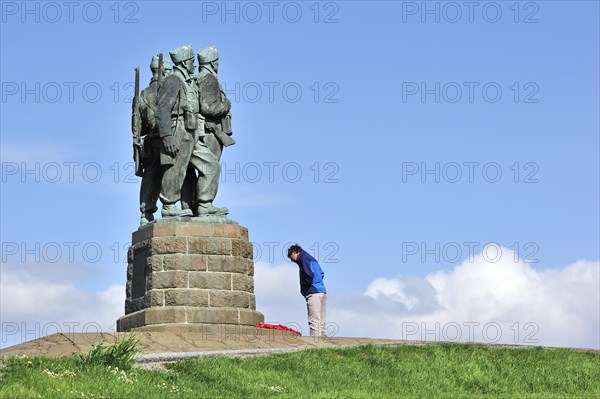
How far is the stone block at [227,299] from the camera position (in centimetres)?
2386

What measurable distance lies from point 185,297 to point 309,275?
7.80 ft

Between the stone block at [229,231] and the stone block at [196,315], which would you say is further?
the stone block at [229,231]

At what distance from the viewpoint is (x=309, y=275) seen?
2336 centimetres

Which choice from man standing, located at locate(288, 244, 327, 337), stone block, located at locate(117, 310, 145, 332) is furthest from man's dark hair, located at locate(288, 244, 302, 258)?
stone block, located at locate(117, 310, 145, 332)

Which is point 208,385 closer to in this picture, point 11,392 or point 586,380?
point 11,392

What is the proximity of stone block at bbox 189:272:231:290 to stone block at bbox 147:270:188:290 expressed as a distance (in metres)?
0.14

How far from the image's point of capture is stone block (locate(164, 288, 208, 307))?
23.6 meters

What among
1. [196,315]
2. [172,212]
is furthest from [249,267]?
[172,212]

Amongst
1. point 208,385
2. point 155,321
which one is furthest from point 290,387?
point 155,321

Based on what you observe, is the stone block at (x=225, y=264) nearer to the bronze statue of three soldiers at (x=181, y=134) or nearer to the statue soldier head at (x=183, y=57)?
the bronze statue of three soldiers at (x=181, y=134)

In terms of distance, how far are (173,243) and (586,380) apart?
858 centimetres

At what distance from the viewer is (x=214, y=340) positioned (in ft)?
72.3

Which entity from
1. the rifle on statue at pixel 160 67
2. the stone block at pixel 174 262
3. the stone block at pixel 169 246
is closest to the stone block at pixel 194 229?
the stone block at pixel 169 246

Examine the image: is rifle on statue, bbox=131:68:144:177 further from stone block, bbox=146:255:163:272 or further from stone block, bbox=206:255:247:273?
stone block, bbox=206:255:247:273
